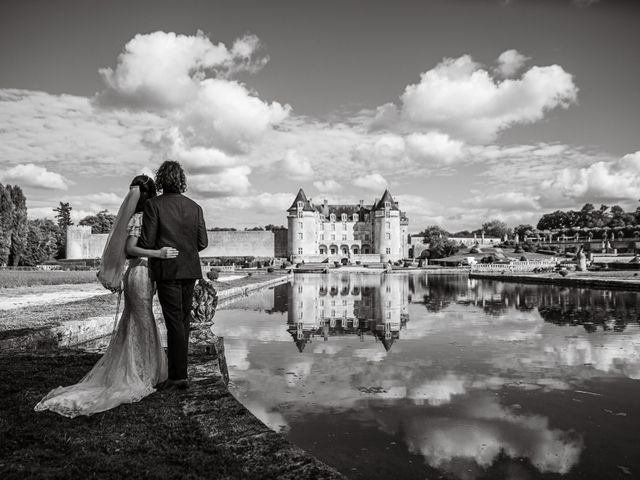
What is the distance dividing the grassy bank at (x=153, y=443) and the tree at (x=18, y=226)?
52275 millimetres

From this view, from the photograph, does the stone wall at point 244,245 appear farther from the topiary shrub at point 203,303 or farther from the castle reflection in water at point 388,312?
the topiary shrub at point 203,303

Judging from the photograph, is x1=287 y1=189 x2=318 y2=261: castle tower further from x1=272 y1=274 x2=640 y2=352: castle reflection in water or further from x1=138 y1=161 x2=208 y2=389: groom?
x1=138 y1=161 x2=208 y2=389: groom

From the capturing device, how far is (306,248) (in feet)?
238

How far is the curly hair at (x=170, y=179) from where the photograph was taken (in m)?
4.40

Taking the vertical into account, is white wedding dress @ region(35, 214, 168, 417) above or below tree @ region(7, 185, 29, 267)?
below

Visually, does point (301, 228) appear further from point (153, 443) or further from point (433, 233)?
point (153, 443)

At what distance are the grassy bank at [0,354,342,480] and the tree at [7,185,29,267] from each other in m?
52.3

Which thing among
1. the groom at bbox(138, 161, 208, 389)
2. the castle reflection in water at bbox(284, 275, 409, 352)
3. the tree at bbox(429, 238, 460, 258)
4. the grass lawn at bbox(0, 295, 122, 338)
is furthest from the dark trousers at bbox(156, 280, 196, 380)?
the tree at bbox(429, 238, 460, 258)

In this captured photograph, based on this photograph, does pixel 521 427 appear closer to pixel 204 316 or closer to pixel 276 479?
pixel 276 479

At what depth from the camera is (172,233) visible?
432 centimetres

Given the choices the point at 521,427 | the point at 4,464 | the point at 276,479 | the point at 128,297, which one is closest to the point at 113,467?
the point at 4,464

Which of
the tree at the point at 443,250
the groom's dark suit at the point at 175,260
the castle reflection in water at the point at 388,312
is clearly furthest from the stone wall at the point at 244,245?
the groom's dark suit at the point at 175,260

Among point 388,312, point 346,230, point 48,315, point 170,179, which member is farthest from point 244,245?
point 170,179

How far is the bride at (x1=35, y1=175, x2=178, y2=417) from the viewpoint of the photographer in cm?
425
